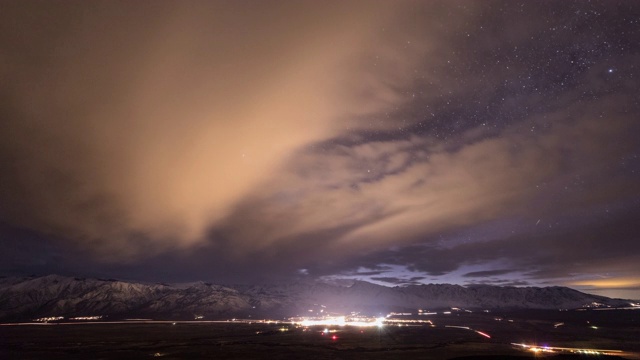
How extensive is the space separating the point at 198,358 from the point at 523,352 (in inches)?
2357

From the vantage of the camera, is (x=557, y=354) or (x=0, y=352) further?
(x=0, y=352)

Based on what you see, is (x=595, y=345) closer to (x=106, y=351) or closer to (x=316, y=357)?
(x=316, y=357)

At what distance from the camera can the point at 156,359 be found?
68.0 m

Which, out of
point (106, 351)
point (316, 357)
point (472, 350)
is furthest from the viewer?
point (106, 351)

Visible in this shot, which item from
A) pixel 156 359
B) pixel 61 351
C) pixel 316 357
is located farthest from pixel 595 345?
pixel 61 351

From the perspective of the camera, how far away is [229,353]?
7500 cm

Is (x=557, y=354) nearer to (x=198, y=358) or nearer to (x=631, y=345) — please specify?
(x=631, y=345)

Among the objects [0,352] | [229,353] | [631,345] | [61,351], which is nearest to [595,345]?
[631,345]

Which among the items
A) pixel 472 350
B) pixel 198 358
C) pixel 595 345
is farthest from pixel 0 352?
pixel 595 345

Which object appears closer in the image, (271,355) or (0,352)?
(271,355)

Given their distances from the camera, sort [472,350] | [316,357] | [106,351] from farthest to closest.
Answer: [106,351], [472,350], [316,357]

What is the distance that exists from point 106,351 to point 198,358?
28648mm

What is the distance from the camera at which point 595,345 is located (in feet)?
271

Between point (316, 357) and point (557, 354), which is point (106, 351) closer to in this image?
point (316, 357)
